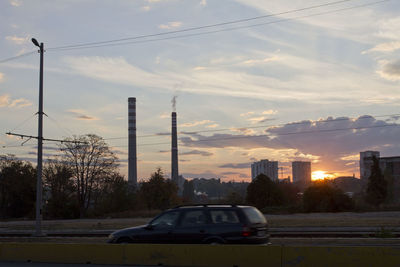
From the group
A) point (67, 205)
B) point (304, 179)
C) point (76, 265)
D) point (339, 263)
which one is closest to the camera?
point (339, 263)

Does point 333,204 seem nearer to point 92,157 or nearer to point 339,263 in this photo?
point 92,157

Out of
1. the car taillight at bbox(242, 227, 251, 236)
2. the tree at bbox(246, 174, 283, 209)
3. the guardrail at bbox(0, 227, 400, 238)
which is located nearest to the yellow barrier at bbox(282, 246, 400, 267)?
the car taillight at bbox(242, 227, 251, 236)

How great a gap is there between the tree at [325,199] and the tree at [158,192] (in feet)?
59.3

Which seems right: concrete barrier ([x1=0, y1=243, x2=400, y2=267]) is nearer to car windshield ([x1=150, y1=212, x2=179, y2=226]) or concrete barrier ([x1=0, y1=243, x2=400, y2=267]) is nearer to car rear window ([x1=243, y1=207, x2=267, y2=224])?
car windshield ([x1=150, y1=212, x2=179, y2=226])

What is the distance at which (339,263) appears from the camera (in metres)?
11.1

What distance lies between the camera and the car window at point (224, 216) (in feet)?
42.6

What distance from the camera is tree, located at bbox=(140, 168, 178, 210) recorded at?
61.4 m

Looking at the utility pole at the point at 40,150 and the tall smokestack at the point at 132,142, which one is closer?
the utility pole at the point at 40,150

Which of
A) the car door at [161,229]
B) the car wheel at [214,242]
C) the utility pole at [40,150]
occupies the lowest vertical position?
the car wheel at [214,242]

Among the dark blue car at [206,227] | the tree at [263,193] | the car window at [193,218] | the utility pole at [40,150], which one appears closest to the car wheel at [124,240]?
the dark blue car at [206,227]

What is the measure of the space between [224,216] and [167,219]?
6.03 ft

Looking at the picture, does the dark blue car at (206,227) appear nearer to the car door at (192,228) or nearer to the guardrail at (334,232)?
the car door at (192,228)

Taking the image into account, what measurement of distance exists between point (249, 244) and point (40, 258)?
664cm

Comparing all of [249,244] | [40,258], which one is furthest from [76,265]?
[249,244]
